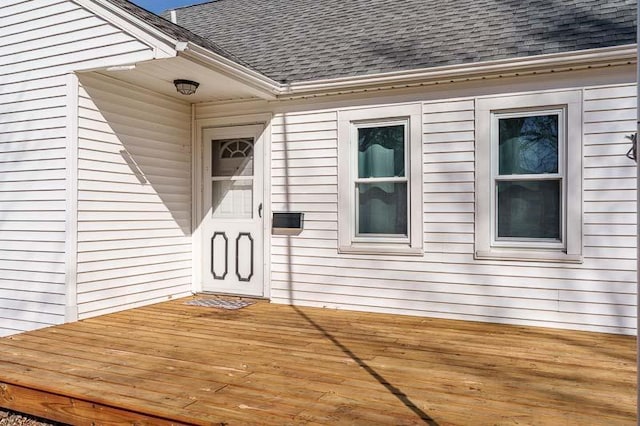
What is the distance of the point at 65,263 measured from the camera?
15.4ft

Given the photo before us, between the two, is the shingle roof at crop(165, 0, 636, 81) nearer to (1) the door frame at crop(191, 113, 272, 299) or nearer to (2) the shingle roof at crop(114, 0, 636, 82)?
(2) the shingle roof at crop(114, 0, 636, 82)

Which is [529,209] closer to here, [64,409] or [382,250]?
[382,250]

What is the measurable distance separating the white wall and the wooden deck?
0.29 meters

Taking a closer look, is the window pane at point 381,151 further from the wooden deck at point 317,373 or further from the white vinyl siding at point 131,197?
the white vinyl siding at point 131,197

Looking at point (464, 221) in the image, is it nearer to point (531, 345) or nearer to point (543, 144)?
point (543, 144)

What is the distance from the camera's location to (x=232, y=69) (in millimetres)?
4844

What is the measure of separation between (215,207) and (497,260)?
333 cm

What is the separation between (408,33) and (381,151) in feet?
5.08

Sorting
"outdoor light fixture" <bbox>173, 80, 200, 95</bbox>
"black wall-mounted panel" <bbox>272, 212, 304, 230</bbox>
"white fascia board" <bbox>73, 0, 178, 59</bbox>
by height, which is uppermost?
"white fascia board" <bbox>73, 0, 178, 59</bbox>

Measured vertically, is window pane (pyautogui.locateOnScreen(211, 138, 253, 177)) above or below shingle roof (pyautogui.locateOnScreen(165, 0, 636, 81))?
below

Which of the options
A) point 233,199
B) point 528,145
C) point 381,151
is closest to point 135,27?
point 233,199

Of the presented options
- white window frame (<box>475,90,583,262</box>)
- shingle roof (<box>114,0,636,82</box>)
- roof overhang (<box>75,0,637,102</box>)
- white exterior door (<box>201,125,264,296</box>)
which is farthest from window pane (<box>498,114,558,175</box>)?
white exterior door (<box>201,125,264,296</box>)

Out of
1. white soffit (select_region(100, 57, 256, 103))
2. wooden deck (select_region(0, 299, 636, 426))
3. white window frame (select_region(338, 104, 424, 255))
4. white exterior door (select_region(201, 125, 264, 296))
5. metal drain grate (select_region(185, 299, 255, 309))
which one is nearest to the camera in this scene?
wooden deck (select_region(0, 299, 636, 426))

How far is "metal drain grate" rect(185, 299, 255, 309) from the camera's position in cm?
547
